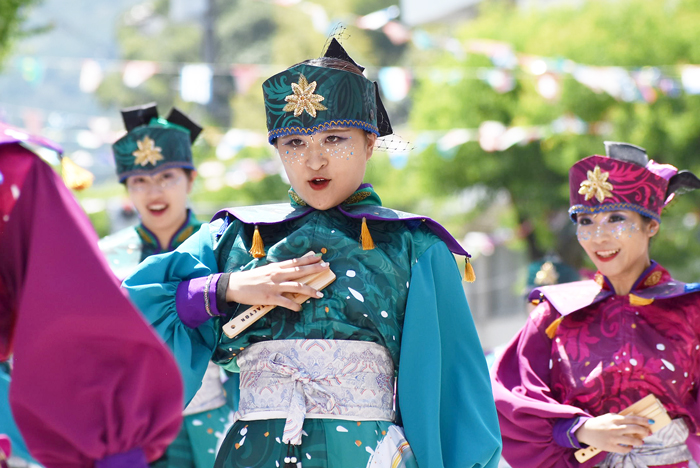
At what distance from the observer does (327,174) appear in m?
2.71

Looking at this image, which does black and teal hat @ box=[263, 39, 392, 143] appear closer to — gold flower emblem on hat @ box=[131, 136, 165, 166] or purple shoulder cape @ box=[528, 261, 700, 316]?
purple shoulder cape @ box=[528, 261, 700, 316]

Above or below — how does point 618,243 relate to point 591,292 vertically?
above

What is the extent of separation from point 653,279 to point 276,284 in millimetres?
1695

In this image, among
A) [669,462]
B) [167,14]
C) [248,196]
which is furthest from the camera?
[167,14]

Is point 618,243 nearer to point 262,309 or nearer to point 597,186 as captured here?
point 597,186

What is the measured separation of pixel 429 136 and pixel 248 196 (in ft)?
28.7

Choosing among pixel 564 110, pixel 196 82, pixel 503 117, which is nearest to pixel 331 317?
pixel 196 82

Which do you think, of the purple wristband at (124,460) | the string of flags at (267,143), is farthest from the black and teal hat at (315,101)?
the string of flags at (267,143)

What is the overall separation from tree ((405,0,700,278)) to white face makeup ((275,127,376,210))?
28.3 feet

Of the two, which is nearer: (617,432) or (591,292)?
(617,432)

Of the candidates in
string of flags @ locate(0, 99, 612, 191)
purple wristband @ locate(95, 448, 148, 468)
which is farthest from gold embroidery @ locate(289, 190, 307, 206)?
string of flags @ locate(0, 99, 612, 191)

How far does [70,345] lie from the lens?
1.72 meters

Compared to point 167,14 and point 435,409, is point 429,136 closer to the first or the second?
point 435,409

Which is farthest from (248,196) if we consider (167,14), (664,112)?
(167,14)
